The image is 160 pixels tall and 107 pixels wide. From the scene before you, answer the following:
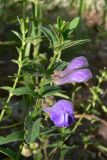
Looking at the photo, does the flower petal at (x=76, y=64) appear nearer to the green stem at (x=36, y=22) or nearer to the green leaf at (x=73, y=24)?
the green leaf at (x=73, y=24)

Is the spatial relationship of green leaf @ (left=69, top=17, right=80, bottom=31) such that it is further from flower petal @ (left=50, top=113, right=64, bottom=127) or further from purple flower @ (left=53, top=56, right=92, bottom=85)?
flower petal @ (left=50, top=113, right=64, bottom=127)

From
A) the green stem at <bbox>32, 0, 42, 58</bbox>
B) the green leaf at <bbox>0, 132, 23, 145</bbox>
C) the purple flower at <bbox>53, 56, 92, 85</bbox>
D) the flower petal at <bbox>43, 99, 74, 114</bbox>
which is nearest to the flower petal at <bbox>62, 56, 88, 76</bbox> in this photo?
the purple flower at <bbox>53, 56, 92, 85</bbox>

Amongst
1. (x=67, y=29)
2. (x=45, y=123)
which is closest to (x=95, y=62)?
(x=45, y=123)

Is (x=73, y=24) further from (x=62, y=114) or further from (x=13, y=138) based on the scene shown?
(x=13, y=138)

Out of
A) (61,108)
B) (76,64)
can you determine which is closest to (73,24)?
(76,64)

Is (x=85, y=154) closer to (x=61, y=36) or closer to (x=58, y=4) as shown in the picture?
(x=61, y=36)

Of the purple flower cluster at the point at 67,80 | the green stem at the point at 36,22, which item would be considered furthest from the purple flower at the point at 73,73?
the green stem at the point at 36,22

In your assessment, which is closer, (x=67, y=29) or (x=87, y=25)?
(x=67, y=29)
